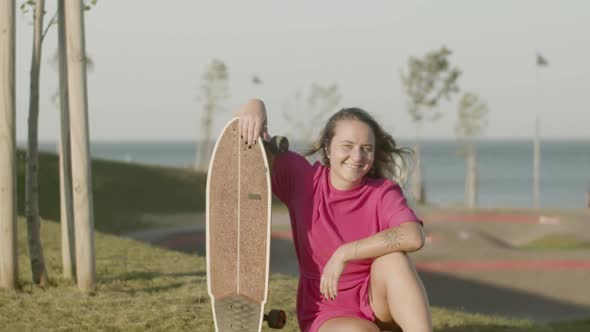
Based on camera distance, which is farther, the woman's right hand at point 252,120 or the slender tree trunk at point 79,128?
the slender tree trunk at point 79,128

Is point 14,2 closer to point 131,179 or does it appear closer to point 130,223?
point 130,223

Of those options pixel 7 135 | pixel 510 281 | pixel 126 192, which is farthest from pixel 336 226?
pixel 126 192

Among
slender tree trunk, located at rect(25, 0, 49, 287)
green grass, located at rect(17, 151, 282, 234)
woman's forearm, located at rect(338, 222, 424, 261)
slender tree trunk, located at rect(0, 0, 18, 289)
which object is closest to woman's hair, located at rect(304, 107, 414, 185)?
woman's forearm, located at rect(338, 222, 424, 261)

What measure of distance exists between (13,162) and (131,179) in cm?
1553

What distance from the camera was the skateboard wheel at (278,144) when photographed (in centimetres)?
425

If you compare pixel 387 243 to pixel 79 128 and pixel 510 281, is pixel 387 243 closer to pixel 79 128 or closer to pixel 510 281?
pixel 79 128

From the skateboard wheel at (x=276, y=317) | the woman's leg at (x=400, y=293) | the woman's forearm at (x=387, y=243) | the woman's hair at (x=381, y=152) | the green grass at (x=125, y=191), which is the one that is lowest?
the green grass at (x=125, y=191)

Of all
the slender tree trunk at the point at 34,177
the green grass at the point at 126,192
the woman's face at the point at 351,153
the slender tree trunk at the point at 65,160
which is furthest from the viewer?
the green grass at the point at 126,192

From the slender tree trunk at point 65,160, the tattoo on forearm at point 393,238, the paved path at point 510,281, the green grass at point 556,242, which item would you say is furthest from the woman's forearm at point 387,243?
the green grass at point 556,242

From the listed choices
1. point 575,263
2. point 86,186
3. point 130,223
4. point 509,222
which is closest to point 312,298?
point 86,186

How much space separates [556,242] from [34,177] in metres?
18.3

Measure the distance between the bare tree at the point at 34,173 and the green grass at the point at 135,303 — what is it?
0.19 metres

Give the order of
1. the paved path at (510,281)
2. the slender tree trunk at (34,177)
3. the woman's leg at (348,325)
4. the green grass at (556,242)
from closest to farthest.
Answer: the woman's leg at (348,325) < the slender tree trunk at (34,177) < the paved path at (510,281) < the green grass at (556,242)

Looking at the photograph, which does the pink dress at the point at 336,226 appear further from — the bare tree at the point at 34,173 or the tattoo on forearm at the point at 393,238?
the bare tree at the point at 34,173
